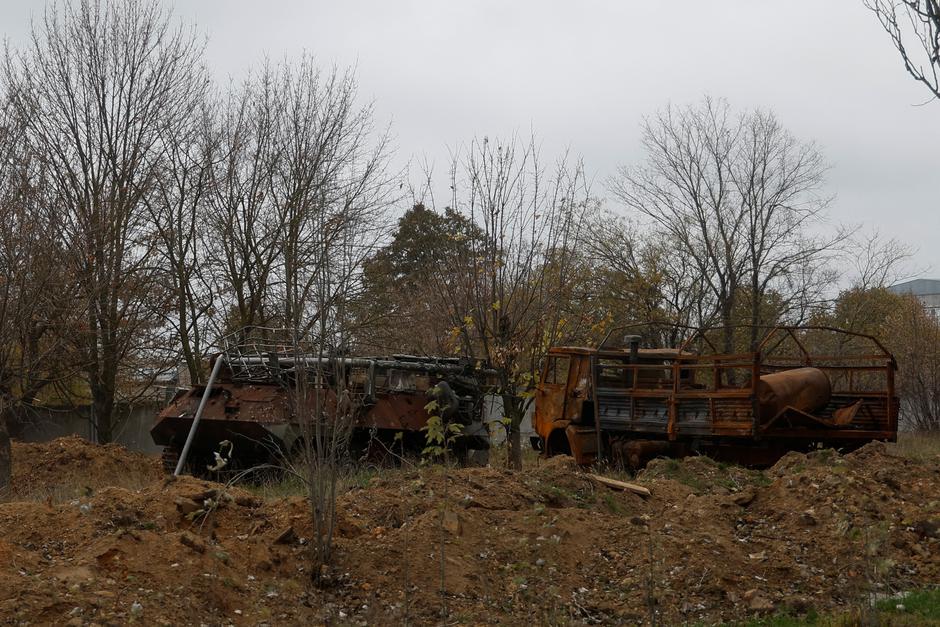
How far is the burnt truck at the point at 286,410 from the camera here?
1473 cm

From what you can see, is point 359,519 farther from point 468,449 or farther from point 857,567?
point 468,449

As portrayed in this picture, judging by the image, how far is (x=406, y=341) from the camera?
2222cm

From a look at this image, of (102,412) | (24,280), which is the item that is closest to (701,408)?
(24,280)

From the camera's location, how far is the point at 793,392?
1480 cm

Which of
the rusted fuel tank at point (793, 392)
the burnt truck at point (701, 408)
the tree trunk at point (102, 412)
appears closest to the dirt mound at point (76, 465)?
the tree trunk at point (102, 412)

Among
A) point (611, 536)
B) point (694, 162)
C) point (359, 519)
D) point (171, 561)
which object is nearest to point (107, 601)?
point (171, 561)

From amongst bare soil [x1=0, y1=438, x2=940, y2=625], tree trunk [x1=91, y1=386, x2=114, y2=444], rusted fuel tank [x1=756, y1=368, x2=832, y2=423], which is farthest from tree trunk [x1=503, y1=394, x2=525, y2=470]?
tree trunk [x1=91, y1=386, x2=114, y2=444]

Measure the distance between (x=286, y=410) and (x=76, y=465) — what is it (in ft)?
16.7

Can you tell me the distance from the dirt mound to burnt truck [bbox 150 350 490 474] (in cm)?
117

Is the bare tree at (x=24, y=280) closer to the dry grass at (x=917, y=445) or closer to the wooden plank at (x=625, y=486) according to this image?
the wooden plank at (x=625, y=486)

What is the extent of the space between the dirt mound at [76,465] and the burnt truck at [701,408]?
22.1 feet

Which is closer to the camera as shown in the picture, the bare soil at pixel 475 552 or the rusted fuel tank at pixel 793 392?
the bare soil at pixel 475 552

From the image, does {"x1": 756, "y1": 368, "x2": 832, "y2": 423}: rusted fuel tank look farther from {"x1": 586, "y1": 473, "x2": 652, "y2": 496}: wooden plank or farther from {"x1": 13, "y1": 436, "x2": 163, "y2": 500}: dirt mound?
{"x1": 13, "y1": 436, "x2": 163, "y2": 500}: dirt mound

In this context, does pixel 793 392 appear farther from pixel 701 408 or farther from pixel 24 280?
pixel 24 280
